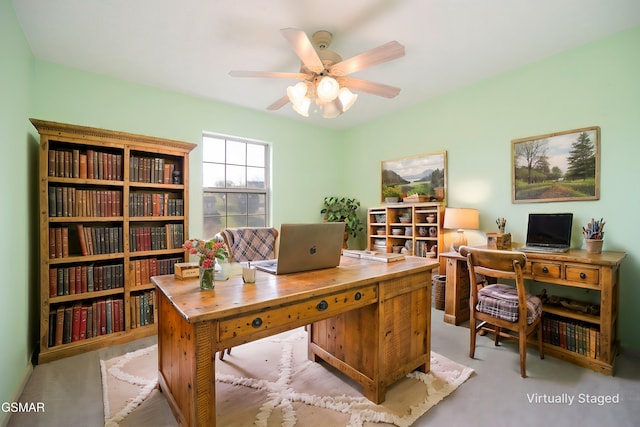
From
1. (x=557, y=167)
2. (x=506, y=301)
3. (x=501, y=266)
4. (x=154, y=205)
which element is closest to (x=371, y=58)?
(x=501, y=266)

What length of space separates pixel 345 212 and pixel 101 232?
312 centimetres

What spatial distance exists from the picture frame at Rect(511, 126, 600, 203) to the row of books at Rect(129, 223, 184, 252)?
11.8ft

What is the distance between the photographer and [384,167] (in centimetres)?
443

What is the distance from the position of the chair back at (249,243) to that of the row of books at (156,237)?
0.52m

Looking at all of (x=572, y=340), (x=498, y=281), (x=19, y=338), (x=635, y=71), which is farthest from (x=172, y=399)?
(x=635, y=71)

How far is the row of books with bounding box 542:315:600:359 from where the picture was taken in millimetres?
2164

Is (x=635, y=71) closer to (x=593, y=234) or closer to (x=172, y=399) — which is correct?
(x=593, y=234)

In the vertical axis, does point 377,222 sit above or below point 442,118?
below

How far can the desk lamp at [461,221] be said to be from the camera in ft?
10.5

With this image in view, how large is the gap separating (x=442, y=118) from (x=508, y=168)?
104cm

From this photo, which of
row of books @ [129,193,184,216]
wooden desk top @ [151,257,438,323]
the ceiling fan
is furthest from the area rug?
the ceiling fan

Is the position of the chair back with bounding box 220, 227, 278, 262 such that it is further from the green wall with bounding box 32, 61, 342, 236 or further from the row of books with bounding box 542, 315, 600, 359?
the row of books with bounding box 542, 315, 600, 359

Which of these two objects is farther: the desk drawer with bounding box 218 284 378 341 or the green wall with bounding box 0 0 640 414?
the green wall with bounding box 0 0 640 414

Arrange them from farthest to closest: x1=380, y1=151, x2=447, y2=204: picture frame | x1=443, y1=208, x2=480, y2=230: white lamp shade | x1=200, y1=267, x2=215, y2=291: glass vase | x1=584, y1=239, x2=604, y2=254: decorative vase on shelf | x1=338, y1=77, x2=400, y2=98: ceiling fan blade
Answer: x1=380, y1=151, x2=447, y2=204: picture frame → x1=443, y1=208, x2=480, y2=230: white lamp shade → x1=584, y1=239, x2=604, y2=254: decorative vase on shelf → x1=338, y1=77, x2=400, y2=98: ceiling fan blade → x1=200, y1=267, x2=215, y2=291: glass vase
